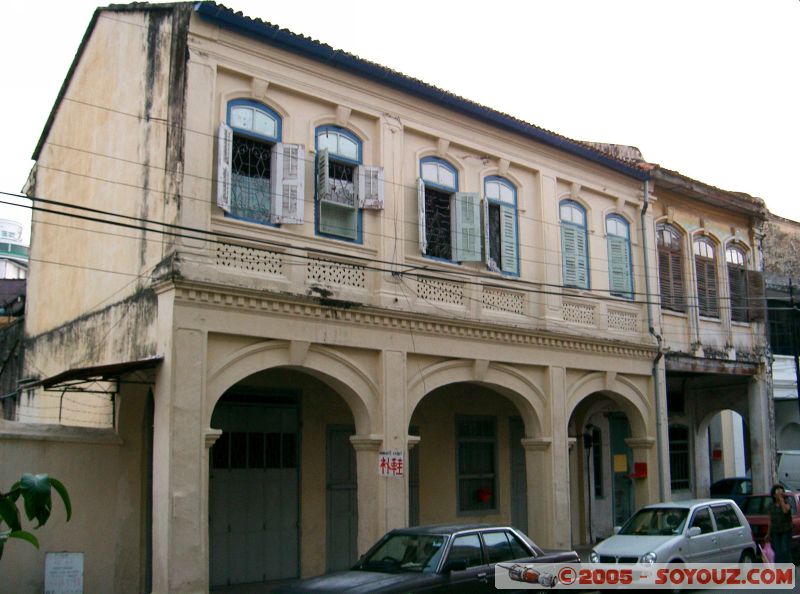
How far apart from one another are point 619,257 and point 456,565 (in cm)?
1132

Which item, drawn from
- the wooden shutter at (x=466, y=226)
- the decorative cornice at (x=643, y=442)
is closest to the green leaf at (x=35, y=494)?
the wooden shutter at (x=466, y=226)

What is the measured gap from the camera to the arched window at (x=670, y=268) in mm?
20734

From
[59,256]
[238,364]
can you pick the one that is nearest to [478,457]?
[238,364]

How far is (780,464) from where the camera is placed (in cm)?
2577

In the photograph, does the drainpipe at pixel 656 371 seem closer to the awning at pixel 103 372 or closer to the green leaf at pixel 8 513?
the awning at pixel 103 372

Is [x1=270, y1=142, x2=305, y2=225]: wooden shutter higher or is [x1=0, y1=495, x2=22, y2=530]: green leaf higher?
[x1=270, y1=142, x2=305, y2=225]: wooden shutter

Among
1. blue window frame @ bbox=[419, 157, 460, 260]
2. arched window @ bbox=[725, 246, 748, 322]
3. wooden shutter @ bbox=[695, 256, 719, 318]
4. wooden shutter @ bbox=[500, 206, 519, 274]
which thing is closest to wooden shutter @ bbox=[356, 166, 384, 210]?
blue window frame @ bbox=[419, 157, 460, 260]

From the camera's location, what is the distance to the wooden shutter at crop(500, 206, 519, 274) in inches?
668

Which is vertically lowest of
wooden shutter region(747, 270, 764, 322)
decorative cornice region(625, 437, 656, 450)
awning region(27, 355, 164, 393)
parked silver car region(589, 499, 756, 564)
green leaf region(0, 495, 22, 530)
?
parked silver car region(589, 499, 756, 564)

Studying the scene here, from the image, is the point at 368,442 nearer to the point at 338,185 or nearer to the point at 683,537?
the point at 338,185

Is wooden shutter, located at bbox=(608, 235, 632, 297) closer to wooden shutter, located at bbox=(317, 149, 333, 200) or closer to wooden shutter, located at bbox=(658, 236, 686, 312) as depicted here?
wooden shutter, located at bbox=(658, 236, 686, 312)

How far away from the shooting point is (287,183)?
13.5 metres

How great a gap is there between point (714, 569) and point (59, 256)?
13382 millimetres

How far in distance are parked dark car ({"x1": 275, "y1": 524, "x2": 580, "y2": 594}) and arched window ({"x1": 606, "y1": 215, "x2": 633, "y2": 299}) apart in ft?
30.7
